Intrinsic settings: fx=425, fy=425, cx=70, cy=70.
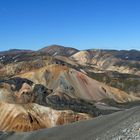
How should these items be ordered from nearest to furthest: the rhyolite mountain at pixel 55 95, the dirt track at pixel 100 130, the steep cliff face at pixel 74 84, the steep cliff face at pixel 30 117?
the dirt track at pixel 100 130, the steep cliff face at pixel 30 117, the rhyolite mountain at pixel 55 95, the steep cliff face at pixel 74 84

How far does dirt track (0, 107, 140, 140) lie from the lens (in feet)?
89.6

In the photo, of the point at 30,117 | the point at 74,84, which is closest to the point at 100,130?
the point at 30,117

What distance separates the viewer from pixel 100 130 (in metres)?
33.7

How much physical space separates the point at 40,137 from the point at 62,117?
21.2 metres

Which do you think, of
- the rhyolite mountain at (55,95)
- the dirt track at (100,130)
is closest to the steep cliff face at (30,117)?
the rhyolite mountain at (55,95)

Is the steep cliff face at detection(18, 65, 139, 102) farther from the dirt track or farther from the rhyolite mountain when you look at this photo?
the dirt track

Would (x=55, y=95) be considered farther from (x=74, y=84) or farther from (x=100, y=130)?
(x=100, y=130)

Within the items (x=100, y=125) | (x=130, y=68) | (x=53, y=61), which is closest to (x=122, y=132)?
(x=100, y=125)

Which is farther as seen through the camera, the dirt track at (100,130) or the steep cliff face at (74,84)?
the steep cliff face at (74,84)

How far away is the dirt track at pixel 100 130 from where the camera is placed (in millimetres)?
27297

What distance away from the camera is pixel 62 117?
196 feet

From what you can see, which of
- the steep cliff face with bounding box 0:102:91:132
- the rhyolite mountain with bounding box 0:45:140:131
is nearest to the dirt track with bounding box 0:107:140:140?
the steep cliff face with bounding box 0:102:91:132

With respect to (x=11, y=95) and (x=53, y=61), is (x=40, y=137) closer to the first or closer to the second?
(x=11, y=95)

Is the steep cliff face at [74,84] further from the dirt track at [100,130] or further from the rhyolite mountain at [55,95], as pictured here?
the dirt track at [100,130]
